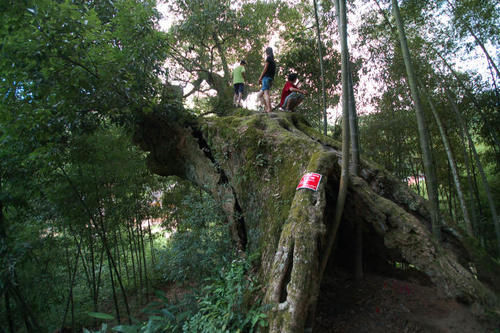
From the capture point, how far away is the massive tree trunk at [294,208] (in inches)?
76.8

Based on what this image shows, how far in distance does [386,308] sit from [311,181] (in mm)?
1960

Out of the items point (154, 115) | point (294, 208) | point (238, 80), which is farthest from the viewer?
point (238, 80)

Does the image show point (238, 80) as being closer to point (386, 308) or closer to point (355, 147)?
point (355, 147)

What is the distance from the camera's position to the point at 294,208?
225 centimetres

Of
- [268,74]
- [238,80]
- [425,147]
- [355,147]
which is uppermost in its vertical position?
[238,80]

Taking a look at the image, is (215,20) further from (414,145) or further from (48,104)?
(414,145)

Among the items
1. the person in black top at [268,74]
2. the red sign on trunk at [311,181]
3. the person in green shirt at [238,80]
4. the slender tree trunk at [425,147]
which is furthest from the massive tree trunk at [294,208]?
the person in green shirt at [238,80]

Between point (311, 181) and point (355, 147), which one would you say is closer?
point (311, 181)

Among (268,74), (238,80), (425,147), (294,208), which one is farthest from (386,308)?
(238,80)

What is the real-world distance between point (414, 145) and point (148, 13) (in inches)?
257

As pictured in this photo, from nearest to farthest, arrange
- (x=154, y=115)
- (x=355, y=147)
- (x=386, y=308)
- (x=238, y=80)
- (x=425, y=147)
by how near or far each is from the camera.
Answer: (x=425, y=147)
(x=355, y=147)
(x=386, y=308)
(x=154, y=115)
(x=238, y=80)

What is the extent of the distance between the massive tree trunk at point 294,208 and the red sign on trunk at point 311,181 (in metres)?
0.05

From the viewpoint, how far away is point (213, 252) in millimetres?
3084

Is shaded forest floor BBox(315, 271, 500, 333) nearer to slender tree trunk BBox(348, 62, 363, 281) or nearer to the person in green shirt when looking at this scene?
slender tree trunk BBox(348, 62, 363, 281)
